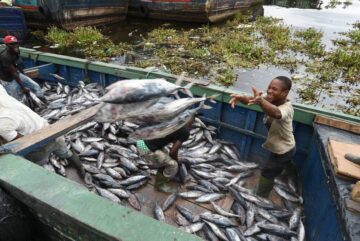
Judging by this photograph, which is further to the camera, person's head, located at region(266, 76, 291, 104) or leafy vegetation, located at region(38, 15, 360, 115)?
leafy vegetation, located at region(38, 15, 360, 115)

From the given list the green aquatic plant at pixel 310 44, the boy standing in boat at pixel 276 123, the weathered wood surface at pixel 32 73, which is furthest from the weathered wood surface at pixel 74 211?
the green aquatic plant at pixel 310 44

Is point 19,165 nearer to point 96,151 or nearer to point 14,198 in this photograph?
point 14,198

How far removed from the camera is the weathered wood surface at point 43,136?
10.3 ft

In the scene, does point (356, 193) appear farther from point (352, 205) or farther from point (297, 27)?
point (297, 27)

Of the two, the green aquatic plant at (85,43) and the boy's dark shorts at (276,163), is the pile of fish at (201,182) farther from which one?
the green aquatic plant at (85,43)

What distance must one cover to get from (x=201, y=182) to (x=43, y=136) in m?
2.39

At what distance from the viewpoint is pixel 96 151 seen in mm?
4926

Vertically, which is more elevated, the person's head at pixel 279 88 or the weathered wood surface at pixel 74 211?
the person's head at pixel 279 88

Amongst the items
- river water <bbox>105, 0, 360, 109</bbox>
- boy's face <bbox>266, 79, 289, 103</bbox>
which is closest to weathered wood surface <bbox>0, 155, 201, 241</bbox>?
boy's face <bbox>266, 79, 289, 103</bbox>

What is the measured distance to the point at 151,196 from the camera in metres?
4.22

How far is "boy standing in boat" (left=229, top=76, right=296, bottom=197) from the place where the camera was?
3.19 meters

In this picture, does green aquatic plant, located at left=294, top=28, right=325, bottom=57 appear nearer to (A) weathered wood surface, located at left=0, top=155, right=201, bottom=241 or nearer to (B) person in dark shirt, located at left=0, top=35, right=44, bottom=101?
(B) person in dark shirt, located at left=0, top=35, right=44, bottom=101

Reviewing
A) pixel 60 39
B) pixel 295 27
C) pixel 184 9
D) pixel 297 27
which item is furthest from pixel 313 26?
pixel 60 39

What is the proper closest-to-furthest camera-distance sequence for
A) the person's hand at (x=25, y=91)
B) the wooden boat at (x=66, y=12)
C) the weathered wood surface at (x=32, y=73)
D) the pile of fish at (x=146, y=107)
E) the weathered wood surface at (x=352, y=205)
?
the weathered wood surface at (x=352, y=205) → the pile of fish at (x=146, y=107) → the person's hand at (x=25, y=91) → the weathered wood surface at (x=32, y=73) → the wooden boat at (x=66, y=12)
